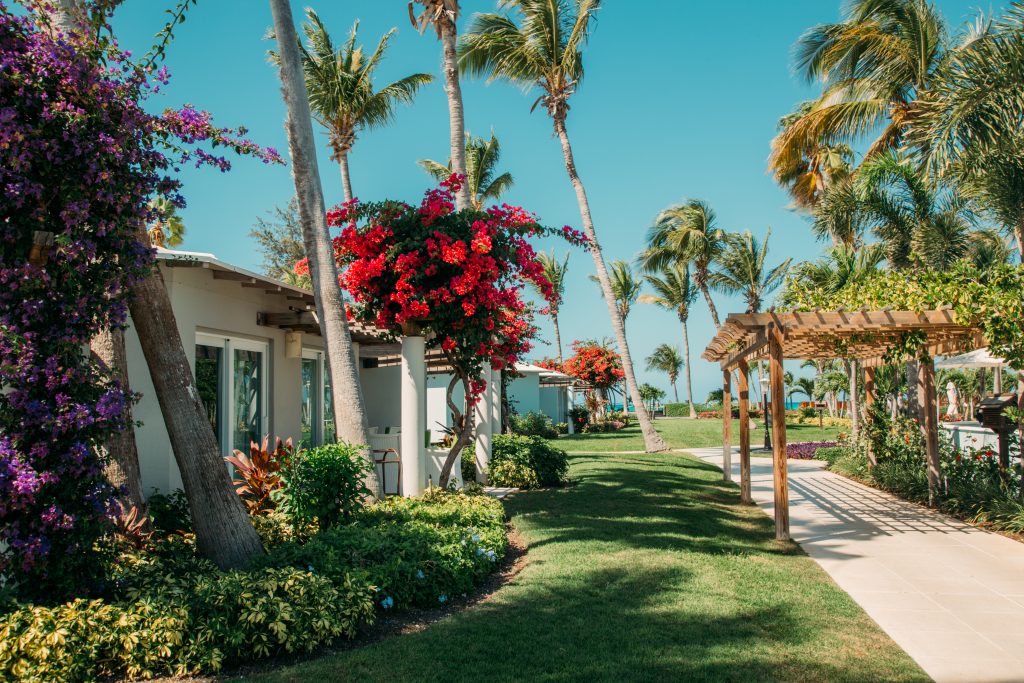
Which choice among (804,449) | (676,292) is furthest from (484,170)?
(676,292)

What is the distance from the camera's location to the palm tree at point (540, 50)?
18188 millimetres

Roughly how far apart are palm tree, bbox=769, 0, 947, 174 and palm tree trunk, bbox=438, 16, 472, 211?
8732 mm

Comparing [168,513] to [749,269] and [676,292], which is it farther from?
[676,292]

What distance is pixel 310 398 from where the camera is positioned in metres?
11.1

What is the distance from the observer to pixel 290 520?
21.7 feet

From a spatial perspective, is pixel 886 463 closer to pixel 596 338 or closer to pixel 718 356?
pixel 718 356

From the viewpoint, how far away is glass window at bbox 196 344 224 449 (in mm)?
8430

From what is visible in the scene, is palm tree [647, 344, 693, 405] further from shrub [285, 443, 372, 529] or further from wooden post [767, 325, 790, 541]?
shrub [285, 443, 372, 529]

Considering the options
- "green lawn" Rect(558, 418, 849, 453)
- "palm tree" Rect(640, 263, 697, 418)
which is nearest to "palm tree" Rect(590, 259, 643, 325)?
"palm tree" Rect(640, 263, 697, 418)

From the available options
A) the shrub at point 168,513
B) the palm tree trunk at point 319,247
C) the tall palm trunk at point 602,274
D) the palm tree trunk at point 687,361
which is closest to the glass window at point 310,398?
the palm tree trunk at point 319,247

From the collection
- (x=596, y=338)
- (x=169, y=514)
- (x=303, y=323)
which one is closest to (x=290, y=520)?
(x=169, y=514)

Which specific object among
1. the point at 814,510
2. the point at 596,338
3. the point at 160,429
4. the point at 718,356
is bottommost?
the point at 814,510

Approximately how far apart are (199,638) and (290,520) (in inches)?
98.0

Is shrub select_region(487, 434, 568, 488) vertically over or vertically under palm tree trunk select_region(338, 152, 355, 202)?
under
